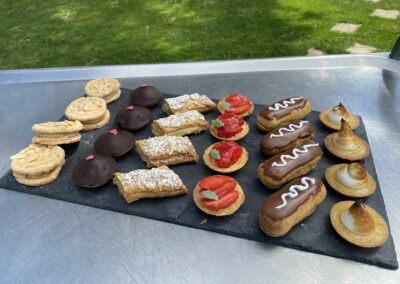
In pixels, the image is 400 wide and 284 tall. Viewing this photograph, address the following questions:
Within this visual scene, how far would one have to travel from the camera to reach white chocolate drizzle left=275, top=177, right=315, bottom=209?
210 cm

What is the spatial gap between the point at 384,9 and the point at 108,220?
5.85 metres

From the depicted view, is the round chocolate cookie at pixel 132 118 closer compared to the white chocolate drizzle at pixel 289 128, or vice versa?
the white chocolate drizzle at pixel 289 128

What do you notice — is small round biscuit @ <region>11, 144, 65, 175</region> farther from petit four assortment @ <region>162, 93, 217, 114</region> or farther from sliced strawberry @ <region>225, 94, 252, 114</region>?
sliced strawberry @ <region>225, 94, 252, 114</region>

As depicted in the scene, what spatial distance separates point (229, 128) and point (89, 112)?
1.01 metres

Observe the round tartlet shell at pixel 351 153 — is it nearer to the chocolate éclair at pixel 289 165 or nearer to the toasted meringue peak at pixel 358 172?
the chocolate éclair at pixel 289 165

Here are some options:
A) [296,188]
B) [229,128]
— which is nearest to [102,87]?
[229,128]

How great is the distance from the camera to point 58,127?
104 inches

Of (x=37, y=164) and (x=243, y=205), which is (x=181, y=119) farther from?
(x=37, y=164)

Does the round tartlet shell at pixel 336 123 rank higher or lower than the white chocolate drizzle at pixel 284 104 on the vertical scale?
lower

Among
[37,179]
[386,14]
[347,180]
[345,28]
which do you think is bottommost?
[345,28]

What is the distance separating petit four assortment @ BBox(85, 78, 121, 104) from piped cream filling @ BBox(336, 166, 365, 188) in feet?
5.85

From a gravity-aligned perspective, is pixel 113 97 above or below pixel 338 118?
below

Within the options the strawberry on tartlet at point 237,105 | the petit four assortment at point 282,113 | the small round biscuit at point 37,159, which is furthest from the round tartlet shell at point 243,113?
the small round biscuit at point 37,159

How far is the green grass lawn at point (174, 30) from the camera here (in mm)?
5742
